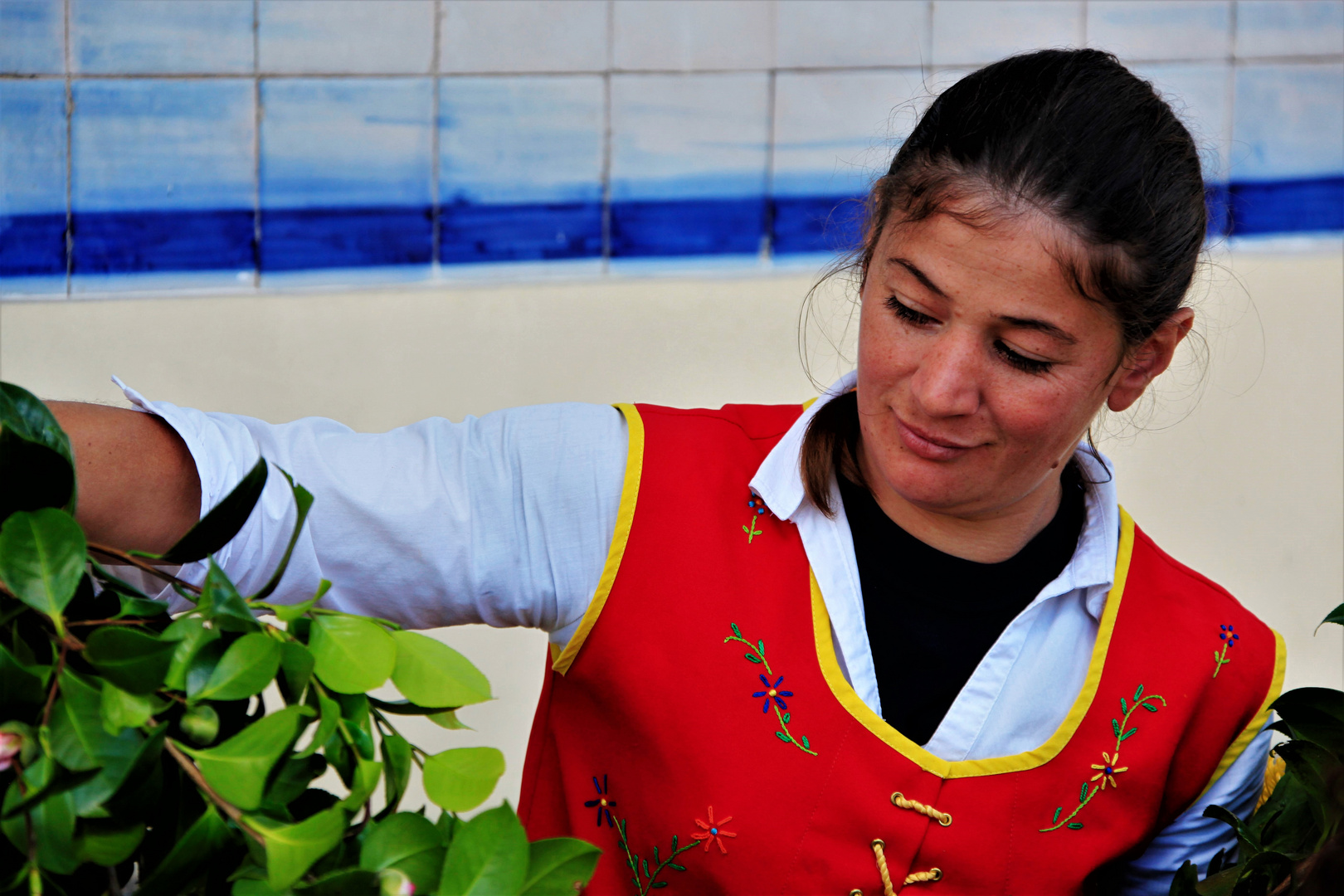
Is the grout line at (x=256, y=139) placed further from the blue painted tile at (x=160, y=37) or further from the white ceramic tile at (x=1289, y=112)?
the white ceramic tile at (x=1289, y=112)

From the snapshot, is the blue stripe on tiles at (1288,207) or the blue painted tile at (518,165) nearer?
the blue painted tile at (518,165)

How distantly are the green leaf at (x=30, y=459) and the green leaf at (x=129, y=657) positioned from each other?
8 centimetres

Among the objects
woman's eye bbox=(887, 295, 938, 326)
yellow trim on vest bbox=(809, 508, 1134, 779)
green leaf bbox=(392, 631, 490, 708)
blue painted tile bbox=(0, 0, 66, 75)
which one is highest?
blue painted tile bbox=(0, 0, 66, 75)

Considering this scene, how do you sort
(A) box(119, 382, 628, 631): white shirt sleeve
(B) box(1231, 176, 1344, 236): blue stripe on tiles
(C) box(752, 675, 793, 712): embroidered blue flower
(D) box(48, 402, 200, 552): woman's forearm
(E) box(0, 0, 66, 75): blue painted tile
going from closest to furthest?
(D) box(48, 402, 200, 552): woman's forearm < (A) box(119, 382, 628, 631): white shirt sleeve < (C) box(752, 675, 793, 712): embroidered blue flower < (E) box(0, 0, 66, 75): blue painted tile < (B) box(1231, 176, 1344, 236): blue stripe on tiles

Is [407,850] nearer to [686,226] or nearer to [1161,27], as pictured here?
[686,226]

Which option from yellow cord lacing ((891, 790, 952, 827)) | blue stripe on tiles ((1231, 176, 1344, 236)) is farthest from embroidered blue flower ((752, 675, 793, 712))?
blue stripe on tiles ((1231, 176, 1344, 236))

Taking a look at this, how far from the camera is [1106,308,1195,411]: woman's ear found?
1.05m

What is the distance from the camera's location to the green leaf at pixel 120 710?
43 centimetres

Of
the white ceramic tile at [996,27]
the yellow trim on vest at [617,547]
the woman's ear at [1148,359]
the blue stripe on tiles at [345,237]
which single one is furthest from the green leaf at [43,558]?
the white ceramic tile at [996,27]

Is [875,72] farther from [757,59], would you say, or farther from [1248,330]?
[1248,330]

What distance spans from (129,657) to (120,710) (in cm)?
2

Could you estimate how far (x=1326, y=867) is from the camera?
44 centimetres

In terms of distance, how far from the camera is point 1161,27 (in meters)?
1.78

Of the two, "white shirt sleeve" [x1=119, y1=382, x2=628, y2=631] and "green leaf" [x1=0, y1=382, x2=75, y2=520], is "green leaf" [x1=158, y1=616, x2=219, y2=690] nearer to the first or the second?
"green leaf" [x1=0, y1=382, x2=75, y2=520]
